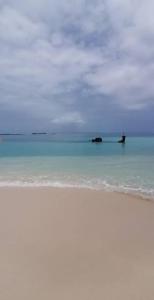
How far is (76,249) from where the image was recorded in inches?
171

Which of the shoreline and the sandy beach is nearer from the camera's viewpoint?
the sandy beach

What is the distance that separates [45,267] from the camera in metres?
3.75

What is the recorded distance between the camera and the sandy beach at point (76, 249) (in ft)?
10.5

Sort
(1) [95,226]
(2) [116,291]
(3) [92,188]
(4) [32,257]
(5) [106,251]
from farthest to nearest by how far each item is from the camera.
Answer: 1. (3) [92,188]
2. (1) [95,226]
3. (5) [106,251]
4. (4) [32,257]
5. (2) [116,291]

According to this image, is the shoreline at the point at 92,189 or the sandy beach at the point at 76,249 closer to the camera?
the sandy beach at the point at 76,249

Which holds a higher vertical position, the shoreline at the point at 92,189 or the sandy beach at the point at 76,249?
the sandy beach at the point at 76,249

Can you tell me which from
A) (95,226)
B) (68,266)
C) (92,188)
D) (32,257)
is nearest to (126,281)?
(68,266)

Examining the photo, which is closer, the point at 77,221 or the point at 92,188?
the point at 77,221

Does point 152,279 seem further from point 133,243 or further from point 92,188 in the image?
point 92,188

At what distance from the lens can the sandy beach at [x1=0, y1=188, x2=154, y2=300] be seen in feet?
10.5

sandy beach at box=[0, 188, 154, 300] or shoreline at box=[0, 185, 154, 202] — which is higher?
sandy beach at box=[0, 188, 154, 300]

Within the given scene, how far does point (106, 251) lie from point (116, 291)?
3.77ft

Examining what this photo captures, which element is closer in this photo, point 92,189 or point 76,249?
point 76,249

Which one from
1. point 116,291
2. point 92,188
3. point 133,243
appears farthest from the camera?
point 92,188
